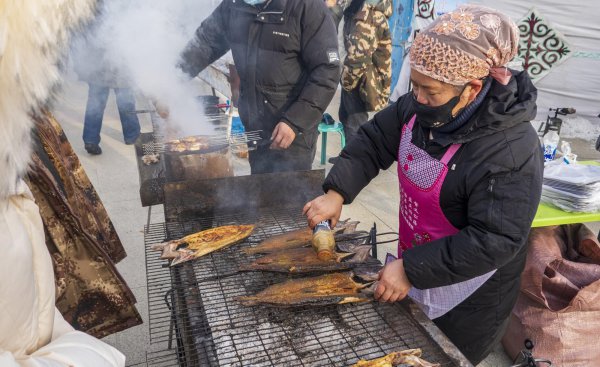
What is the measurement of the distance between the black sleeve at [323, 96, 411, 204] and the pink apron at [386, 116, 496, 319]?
172 mm

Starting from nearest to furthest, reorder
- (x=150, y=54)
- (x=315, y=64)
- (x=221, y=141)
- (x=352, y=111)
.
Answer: (x=221, y=141), (x=315, y=64), (x=150, y=54), (x=352, y=111)

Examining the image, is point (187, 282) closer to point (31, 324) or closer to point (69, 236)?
point (69, 236)

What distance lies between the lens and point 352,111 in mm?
7250

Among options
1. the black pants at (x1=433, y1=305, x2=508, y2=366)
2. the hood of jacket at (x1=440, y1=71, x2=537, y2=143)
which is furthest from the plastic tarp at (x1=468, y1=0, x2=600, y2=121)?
the black pants at (x1=433, y1=305, x2=508, y2=366)

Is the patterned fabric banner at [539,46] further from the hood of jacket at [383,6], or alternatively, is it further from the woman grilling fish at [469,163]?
the woman grilling fish at [469,163]

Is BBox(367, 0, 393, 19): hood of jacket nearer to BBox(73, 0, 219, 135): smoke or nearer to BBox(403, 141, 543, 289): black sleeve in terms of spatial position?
BBox(73, 0, 219, 135): smoke

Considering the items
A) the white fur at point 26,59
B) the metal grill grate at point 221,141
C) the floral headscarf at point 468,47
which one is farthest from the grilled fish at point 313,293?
the white fur at point 26,59

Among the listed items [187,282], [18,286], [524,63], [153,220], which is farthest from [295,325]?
[524,63]

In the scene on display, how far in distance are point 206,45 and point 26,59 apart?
3979 mm

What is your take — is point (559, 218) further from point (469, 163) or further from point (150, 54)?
point (150, 54)

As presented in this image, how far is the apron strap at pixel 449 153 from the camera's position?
7.66 feet

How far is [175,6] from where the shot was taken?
18.6ft

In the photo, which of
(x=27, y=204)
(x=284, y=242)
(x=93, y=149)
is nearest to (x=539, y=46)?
(x=284, y=242)

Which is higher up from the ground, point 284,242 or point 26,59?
point 26,59
